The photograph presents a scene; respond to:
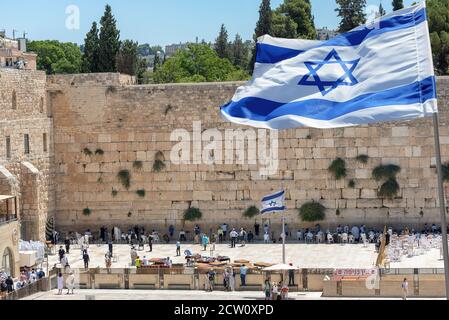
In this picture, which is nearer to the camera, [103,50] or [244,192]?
[244,192]

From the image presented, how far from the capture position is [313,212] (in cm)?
3747

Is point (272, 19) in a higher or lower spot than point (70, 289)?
higher

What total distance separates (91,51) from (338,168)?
19.3 metres

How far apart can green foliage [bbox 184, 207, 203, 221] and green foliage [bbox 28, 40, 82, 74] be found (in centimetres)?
4602

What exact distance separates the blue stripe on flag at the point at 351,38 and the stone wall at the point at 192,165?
978 inches

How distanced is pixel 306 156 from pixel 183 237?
16.5 ft

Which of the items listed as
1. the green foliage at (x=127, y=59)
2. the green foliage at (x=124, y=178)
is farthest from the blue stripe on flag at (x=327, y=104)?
the green foliage at (x=127, y=59)

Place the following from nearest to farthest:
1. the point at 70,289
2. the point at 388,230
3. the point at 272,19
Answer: the point at 70,289, the point at 388,230, the point at 272,19

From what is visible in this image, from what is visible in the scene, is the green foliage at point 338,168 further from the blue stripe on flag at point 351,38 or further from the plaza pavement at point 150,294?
→ the blue stripe on flag at point 351,38

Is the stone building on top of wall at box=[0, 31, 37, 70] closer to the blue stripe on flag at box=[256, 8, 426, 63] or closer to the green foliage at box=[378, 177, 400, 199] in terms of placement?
the green foliage at box=[378, 177, 400, 199]

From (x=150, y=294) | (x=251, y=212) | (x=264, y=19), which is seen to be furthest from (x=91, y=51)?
(x=150, y=294)

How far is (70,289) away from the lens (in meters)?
27.3
